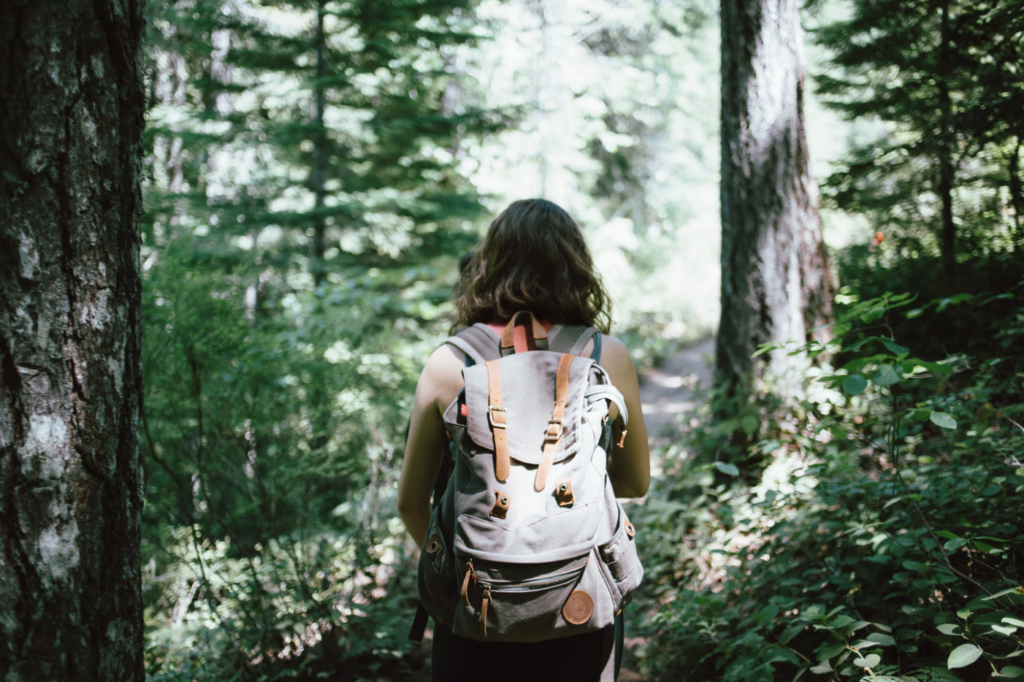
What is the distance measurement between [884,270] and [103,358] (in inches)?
191

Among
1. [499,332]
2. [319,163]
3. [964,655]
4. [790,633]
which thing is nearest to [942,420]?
[964,655]

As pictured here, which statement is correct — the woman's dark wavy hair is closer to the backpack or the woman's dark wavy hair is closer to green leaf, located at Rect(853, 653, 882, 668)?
the backpack

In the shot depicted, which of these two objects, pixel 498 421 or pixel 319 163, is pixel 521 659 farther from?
pixel 319 163

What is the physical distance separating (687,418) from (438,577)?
3766 mm

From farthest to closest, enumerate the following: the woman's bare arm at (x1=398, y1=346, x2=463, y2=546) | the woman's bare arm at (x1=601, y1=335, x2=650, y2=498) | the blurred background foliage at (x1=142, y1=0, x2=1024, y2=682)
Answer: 1. the blurred background foliage at (x1=142, y1=0, x2=1024, y2=682)
2. the woman's bare arm at (x1=601, y1=335, x2=650, y2=498)
3. the woman's bare arm at (x1=398, y1=346, x2=463, y2=546)

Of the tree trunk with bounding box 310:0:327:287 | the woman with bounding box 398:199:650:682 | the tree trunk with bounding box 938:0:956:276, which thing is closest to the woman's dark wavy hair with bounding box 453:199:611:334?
the woman with bounding box 398:199:650:682

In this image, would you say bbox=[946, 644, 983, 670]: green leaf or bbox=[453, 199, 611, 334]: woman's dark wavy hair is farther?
bbox=[453, 199, 611, 334]: woman's dark wavy hair

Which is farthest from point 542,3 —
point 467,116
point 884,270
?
point 884,270

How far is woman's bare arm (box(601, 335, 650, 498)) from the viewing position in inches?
67.8

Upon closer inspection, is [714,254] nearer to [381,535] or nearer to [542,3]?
[542,3]

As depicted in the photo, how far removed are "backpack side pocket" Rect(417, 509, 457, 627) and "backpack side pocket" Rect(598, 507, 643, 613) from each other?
38 centimetres

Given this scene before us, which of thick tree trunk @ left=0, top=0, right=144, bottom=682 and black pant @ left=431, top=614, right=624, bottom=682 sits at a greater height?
thick tree trunk @ left=0, top=0, right=144, bottom=682

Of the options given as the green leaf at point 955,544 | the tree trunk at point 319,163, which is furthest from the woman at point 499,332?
the tree trunk at point 319,163

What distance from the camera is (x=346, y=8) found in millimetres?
7805
